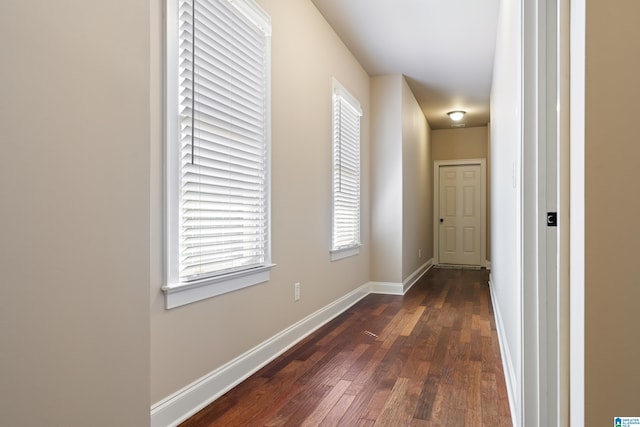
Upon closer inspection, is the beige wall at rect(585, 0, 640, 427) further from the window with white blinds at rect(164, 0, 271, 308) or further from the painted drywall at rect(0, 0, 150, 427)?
the window with white blinds at rect(164, 0, 271, 308)

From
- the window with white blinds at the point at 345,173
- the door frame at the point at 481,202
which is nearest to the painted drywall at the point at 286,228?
the window with white blinds at the point at 345,173

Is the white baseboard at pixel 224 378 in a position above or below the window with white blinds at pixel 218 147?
below

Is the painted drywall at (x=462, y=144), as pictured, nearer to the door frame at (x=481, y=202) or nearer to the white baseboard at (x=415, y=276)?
the door frame at (x=481, y=202)

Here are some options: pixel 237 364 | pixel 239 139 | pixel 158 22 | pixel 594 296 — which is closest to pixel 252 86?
pixel 239 139

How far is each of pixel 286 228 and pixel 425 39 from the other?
2503mm

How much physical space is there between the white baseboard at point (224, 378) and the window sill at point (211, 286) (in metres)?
0.39

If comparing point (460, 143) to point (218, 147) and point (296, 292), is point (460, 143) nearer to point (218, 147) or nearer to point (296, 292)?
point (296, 292)

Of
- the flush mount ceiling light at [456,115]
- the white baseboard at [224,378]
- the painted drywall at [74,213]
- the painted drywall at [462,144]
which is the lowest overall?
the white baseboard at [224,378]

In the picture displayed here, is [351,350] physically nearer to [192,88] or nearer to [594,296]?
[192,88]

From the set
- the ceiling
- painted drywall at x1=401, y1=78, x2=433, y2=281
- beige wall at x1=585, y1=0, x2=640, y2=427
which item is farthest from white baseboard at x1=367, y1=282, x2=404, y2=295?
beige wall at x1=585, y1=0, x2=640, y2=427

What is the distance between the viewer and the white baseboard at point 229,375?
1828 mm

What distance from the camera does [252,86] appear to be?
2502 millimetres

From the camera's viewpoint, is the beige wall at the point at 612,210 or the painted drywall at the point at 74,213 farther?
the painted drywall at the point at 74,213

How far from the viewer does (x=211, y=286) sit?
82.8 inches
